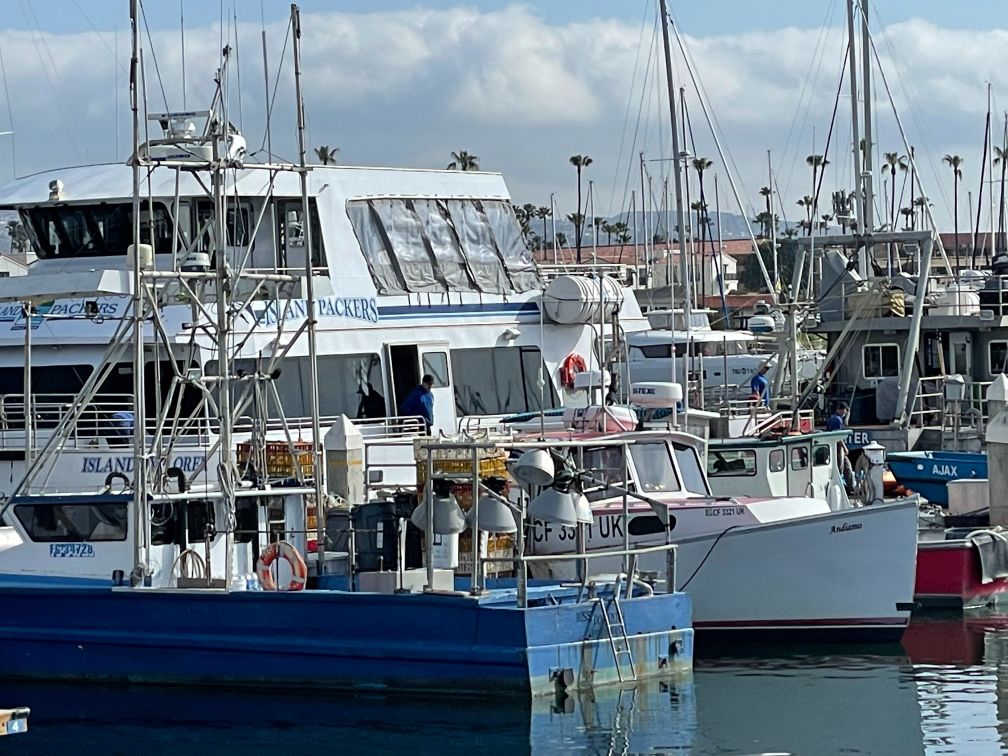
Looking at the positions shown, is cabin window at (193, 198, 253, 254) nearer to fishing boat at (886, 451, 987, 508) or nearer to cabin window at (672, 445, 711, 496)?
cabin window at (672, 445, 711, 496)

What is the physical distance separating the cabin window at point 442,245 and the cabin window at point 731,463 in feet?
14.2

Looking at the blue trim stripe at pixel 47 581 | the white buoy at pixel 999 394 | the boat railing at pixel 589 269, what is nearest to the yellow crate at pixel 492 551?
the blue trim stripe at pixel 47 581

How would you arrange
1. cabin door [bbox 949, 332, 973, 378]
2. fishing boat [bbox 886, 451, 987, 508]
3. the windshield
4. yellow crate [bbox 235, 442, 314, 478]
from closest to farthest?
yellow crate [bbox 235, 442, 314, 478], the windshield, fishing boat [bbox 886, 451, 987, 508], cabin door [bbox 949, 332, 973, 378]

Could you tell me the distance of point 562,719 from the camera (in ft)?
55.5

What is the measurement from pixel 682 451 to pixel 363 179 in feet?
21.6

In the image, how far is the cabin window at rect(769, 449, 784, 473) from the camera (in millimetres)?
24469

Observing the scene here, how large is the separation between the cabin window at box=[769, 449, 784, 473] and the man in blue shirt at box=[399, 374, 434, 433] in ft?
15.6

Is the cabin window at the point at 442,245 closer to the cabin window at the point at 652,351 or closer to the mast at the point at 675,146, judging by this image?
the mast at the point at 675,146

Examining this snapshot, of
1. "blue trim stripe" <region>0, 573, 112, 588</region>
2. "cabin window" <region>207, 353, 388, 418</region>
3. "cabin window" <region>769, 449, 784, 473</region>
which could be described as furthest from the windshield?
"cabin window" <region>769, 449, 784, 473</region>

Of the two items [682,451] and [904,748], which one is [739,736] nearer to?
[904,748]

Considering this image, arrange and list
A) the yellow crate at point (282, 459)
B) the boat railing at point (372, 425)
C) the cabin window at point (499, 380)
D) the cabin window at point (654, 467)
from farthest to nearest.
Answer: the cabin window at point (499, 380) < the boat railing at point (372, 425) < the cabin window at point (654, 467) < the yellow crate at point (282, 459)

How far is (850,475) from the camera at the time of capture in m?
27.2

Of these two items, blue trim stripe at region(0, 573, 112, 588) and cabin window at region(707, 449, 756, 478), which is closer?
blue trim stripe at region(0, 573, 112, 588)

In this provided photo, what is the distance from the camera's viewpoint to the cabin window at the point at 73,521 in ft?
61.7
